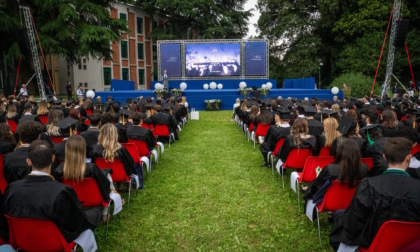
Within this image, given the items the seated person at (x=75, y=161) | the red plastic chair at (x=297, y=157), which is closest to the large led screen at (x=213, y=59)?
the red plastic chair at (x=297, y=157)

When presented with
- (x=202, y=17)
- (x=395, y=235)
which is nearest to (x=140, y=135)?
(x=395, y=235)

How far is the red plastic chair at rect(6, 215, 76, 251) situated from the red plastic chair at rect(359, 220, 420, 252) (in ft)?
8.23

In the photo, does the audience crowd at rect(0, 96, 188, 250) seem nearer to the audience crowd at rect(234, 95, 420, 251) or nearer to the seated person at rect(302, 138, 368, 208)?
the audience crowd at rect(234, 95, 420, 251)

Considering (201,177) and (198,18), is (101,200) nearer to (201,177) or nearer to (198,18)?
(201,177)

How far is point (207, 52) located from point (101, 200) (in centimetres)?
2171

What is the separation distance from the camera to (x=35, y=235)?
2793 mm

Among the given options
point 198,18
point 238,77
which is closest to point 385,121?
point 238,77

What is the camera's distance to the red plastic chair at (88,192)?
148 inches

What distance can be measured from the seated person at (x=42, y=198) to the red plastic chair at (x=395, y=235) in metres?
2.47

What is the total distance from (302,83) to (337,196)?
23279 mm

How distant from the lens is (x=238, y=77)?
24922mm

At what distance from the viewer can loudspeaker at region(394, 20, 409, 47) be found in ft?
45.1

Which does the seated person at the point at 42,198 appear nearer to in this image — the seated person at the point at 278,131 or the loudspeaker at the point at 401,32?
the seated person at the point at 278,131

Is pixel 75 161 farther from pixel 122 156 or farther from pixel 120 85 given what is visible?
pixel 120 85
